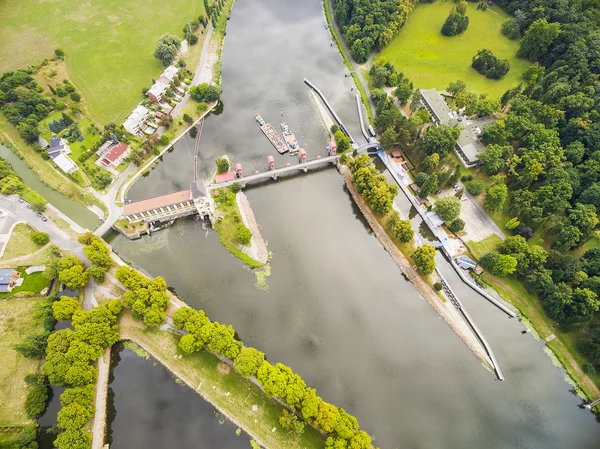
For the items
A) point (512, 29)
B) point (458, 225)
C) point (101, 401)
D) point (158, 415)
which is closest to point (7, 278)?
point (101, 401)

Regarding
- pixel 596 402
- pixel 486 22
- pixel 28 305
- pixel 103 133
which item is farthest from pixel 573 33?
pixel 28 305

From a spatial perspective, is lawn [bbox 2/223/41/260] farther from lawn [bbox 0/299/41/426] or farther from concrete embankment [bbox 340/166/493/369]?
concrete embankment [bbox 340/166/493/369]

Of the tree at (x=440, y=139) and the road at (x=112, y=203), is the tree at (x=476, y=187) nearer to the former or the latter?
the tree at (x=440, y=139)

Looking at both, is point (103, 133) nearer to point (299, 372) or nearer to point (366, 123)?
point (366, 123)

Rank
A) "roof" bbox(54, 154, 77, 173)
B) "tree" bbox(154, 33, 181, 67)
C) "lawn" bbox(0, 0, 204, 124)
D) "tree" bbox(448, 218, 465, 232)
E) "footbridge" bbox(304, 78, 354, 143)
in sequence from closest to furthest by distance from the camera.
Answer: "tree" bbox(448, 218, 465, 232), "roof" bbox(54, 154, 77, 173), "footbridge" bbox(304, 78, 354, 143), "lawn" bbox(0, 0, 204, 124), "tree" bbox(154, 33, 181, 67)

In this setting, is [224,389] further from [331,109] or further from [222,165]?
[331,109]

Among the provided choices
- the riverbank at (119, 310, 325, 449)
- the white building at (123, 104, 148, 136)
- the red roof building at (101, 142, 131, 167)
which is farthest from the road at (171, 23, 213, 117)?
the riverbank at (119, 310, 325, 449)

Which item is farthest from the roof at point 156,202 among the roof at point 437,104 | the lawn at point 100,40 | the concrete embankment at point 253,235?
the roof at point 437,104
